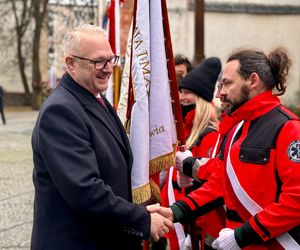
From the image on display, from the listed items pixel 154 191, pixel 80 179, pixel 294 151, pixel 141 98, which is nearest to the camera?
pixel 80 179

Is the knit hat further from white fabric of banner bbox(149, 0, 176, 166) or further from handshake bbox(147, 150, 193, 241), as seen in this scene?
handshake bbox(147, 150, 193, 241)

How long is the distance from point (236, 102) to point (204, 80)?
1.24 metres

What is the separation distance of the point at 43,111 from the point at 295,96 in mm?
16129

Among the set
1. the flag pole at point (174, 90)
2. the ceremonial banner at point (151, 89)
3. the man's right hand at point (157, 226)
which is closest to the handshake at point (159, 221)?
the man's right hand at point (157, 226)

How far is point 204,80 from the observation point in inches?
159

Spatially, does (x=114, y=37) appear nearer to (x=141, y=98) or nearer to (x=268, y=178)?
(x=141, y=98)

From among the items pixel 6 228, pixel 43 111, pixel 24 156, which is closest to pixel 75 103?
pixel 43 111

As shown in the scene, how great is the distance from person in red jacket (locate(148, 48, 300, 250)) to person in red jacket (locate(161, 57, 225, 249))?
799mm

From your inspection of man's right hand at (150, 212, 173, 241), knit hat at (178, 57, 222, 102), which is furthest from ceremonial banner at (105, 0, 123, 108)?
man's right hand at (150, 212, 173, 241)

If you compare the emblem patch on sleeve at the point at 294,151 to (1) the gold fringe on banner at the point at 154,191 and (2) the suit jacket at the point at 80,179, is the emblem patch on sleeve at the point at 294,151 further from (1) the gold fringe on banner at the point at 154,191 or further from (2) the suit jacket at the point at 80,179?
(1) the gold fringe on banner at the point at 154,191

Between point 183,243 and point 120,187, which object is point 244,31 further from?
point 120,187

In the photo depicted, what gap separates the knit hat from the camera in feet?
13.2

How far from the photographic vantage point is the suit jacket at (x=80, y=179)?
232 cm

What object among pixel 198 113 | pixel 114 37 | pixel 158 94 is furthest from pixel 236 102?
pixel 114 37
